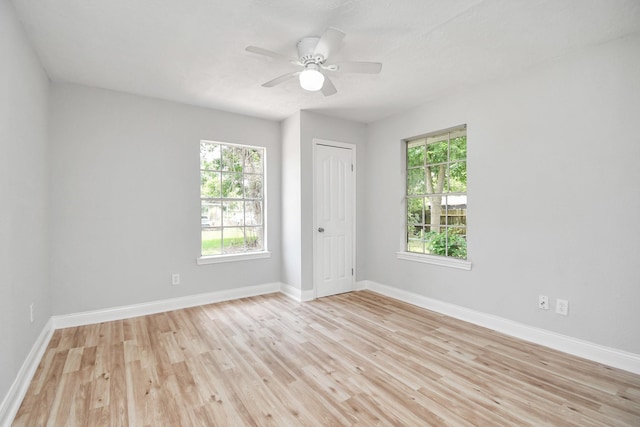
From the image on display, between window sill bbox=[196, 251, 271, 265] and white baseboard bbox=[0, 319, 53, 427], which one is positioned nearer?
white baseboard bbox=[0, 319, 53, 427]

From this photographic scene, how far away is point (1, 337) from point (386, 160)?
13.3 ft

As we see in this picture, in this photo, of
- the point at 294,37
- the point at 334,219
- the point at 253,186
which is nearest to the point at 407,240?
the point at 334,219

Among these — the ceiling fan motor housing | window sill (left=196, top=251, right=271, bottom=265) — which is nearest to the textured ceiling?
the ceiling fan motor housing

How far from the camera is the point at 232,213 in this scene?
4199 mm

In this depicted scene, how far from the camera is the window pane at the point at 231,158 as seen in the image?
4.13 meters

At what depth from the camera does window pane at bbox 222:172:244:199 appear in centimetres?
413

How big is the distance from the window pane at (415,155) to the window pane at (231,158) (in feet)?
7.69

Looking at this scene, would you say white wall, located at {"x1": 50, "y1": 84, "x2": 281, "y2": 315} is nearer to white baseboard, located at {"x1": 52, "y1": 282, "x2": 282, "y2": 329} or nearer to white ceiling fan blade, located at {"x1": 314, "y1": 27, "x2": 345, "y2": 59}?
white baseboard, located at {"x1": 52, "y1": 282, "x2": 282, "y2": 329}

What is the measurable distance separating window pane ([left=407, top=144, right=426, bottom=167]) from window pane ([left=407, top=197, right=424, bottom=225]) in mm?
475

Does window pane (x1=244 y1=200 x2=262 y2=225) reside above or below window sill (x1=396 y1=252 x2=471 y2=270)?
above

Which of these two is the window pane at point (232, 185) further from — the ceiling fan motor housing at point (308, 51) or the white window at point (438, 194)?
the white window at point (438, 194)

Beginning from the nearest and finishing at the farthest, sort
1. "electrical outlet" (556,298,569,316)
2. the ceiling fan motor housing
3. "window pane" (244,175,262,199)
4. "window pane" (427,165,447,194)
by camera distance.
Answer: the ceiling fan motor housing, "electrical outlet" (556,298,569,316), "window pane" (427,165,447,194), "window pane" (244,175,262,199)

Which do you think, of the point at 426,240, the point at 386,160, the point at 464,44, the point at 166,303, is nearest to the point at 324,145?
the point at 386,160

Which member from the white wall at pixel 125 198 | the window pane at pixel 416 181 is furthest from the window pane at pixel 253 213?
the window pane at pixel 416 181
